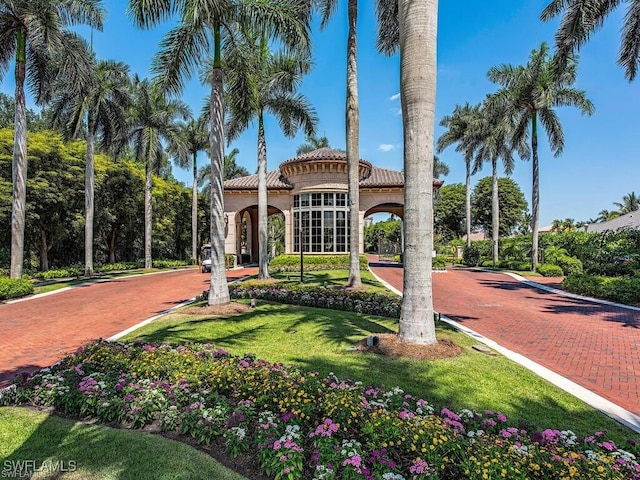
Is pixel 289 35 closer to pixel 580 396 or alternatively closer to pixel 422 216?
pixel 422 216

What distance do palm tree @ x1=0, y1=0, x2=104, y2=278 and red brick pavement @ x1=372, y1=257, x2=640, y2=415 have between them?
18632mm

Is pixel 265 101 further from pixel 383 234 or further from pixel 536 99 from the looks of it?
pixel 383 234

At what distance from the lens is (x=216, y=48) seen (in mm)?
11594

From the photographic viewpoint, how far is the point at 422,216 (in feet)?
22.5

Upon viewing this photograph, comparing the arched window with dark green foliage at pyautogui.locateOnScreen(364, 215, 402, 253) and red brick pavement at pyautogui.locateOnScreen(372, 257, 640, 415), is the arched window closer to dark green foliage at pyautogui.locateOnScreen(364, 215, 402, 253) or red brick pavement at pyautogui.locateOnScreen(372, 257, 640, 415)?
red brick pavement at pyautogui.locateOnScreen(372, 257, 640, 415)

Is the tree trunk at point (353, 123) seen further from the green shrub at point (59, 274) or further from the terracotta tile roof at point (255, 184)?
the green shrub at point (59, 274)

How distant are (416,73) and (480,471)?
6.38 m

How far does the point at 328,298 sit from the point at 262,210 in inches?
307

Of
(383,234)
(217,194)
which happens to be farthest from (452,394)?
(383,234)

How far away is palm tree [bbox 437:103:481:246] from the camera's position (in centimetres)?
3550

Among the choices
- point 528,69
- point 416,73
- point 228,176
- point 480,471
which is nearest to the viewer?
point 480,471

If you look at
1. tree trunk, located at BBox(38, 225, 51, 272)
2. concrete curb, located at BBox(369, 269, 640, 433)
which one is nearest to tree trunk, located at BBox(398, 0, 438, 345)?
concrete curb, located at BBox(369, 269, 640, 433)

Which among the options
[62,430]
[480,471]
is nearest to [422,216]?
[480,471]

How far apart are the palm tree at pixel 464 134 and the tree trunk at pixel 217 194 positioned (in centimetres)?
2957
